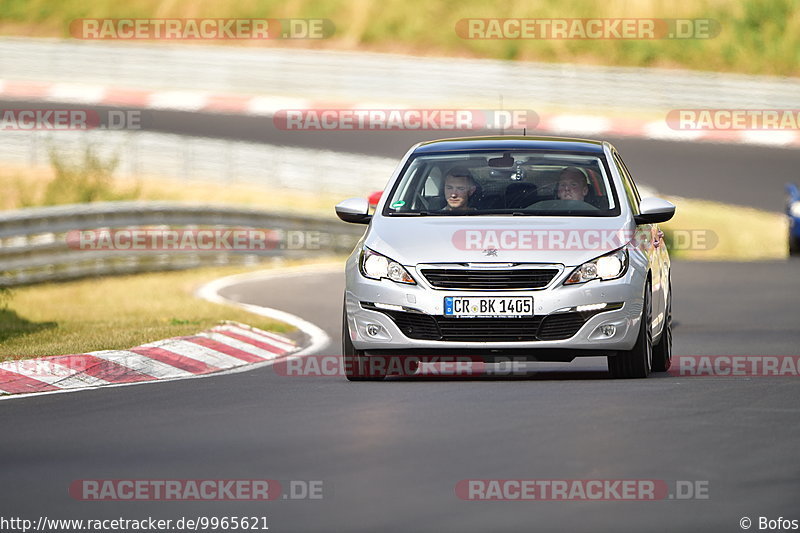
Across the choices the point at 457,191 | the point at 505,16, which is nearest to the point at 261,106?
the point at 505,16

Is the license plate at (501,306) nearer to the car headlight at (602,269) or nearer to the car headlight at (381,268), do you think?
the car headlight at (602,269)

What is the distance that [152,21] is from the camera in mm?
55219

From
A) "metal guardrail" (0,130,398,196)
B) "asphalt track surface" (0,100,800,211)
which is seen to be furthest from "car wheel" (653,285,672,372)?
"asphalt track surface" (0,100,800,211)

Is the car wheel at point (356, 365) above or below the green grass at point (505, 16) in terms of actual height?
below

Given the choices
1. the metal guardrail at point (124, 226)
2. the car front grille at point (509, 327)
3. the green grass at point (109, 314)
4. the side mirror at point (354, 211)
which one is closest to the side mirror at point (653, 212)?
the car front grille at point (509, 327)

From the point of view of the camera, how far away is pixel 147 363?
41.0 ft

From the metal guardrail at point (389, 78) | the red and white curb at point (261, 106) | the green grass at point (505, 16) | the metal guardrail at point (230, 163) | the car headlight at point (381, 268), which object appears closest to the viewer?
the car headlight at point (381, 268)

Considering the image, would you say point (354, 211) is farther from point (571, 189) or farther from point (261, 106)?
point (261, 106)

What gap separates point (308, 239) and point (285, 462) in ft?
58.0

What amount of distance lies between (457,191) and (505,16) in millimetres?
40740

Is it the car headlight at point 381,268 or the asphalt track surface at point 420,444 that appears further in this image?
the car headlight at point 381,268

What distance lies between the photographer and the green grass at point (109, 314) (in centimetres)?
1351

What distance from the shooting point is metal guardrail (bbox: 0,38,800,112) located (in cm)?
3922

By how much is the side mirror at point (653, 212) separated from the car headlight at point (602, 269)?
0.63 m
